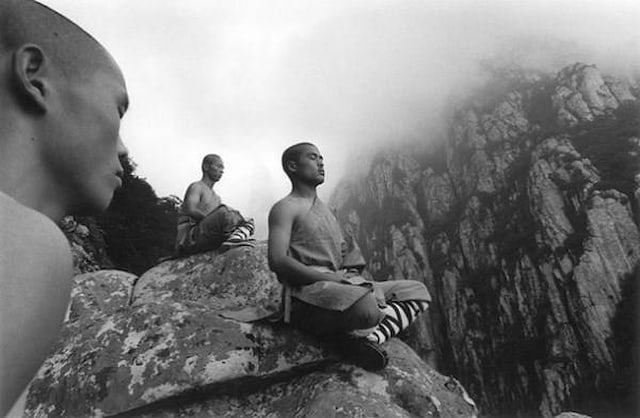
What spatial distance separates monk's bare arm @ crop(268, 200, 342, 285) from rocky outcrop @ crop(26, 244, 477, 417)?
470 millimetres

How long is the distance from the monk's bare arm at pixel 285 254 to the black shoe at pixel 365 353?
0.46m

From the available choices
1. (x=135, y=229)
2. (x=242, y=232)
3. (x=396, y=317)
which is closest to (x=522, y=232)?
(x=135, y=229)

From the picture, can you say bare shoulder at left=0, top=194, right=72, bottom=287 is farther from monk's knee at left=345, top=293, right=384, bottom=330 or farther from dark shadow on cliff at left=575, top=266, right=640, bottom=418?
dark shadow on cliff at left=575, top=266, right=640, bottom=418

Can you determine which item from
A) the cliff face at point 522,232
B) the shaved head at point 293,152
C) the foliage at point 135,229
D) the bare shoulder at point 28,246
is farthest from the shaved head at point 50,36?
the cliff face at point 522,232

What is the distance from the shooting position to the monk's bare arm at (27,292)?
0.84m

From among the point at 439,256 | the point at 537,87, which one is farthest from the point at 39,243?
the point at 537,87

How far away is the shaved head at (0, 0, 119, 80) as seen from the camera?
4.04ft

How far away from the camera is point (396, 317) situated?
4.35 m

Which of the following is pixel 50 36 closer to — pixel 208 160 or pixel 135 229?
pixel 208 160

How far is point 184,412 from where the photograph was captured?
11.7ft

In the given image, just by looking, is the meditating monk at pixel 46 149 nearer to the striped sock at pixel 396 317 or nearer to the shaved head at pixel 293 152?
the striped sock at pixel 396 317

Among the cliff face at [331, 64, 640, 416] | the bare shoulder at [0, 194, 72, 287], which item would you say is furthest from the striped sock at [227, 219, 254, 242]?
the cliff face at [331, 64, 640, 416]

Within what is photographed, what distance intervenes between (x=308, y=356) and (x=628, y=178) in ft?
128

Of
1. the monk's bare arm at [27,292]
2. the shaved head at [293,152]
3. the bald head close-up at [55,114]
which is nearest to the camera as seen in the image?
the monk's bare arm at [27,292]
